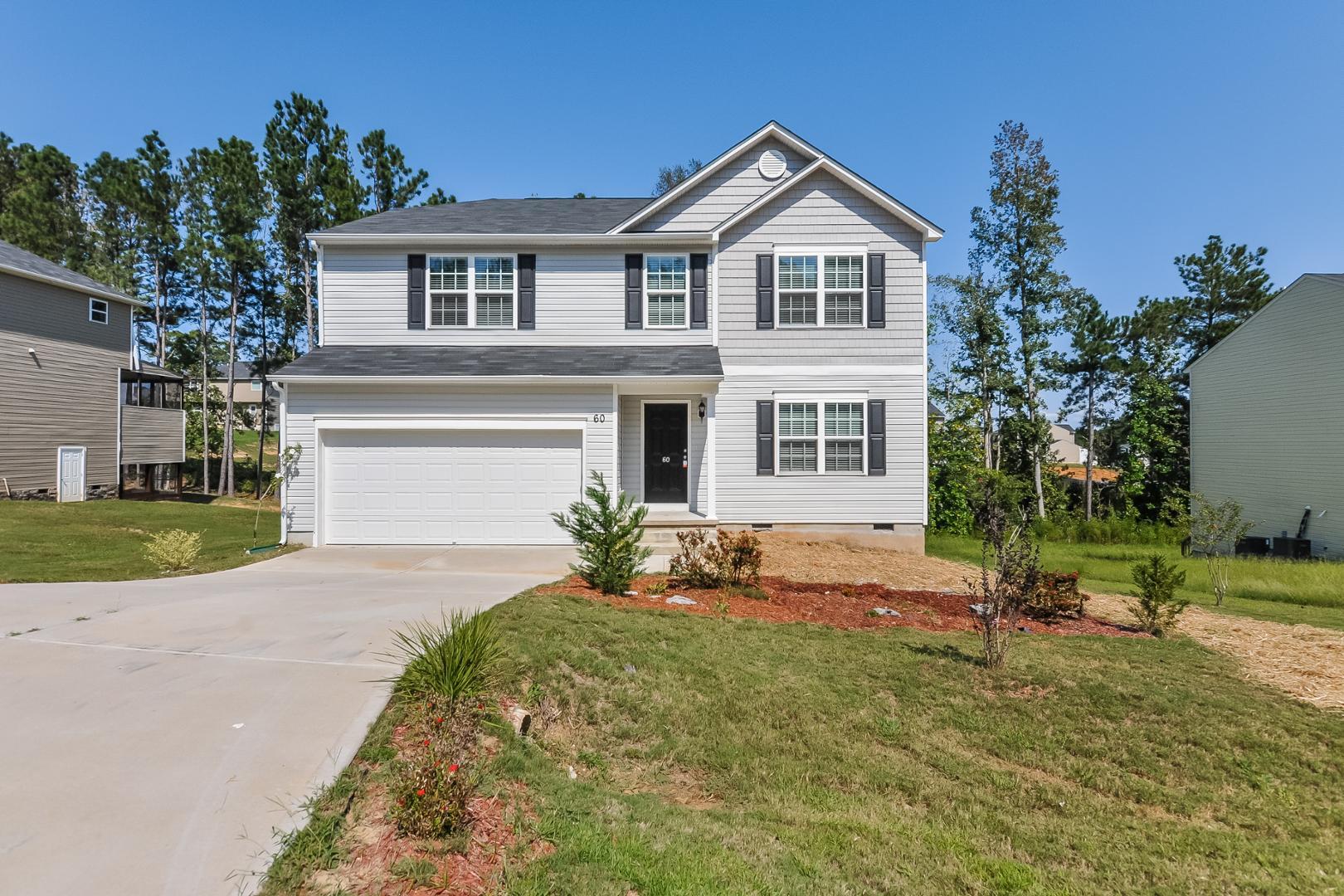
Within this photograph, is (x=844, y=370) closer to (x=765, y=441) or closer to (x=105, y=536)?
(x=765, y=441)

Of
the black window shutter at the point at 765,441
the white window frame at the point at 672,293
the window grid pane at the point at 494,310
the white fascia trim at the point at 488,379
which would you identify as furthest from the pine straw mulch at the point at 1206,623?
the window grid pane at the point at 494,310

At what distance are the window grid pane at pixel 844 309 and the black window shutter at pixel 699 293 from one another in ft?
8.59

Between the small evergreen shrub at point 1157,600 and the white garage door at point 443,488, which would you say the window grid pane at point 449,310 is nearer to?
the white garage door at point 443,488

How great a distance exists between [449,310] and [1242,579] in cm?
1680

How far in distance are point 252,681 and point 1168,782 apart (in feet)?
22.0

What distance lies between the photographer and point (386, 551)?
1169 centimetres

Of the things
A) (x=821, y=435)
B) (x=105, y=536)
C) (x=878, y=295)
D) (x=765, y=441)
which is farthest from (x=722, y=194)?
(x=105, y=536)

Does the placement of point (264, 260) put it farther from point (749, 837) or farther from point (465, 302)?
point (749, 837)

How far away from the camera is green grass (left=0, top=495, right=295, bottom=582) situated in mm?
10227

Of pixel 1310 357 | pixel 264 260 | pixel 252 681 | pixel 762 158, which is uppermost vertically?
pixel 264 260

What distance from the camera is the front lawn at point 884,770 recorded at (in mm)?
3494

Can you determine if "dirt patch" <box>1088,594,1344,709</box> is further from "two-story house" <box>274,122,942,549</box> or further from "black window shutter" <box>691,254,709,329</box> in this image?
"black window shutter" <box>691,254,709,329</box>

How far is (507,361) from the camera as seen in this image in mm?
13156

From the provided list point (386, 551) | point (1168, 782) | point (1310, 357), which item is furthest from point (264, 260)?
point (1310, 357)
